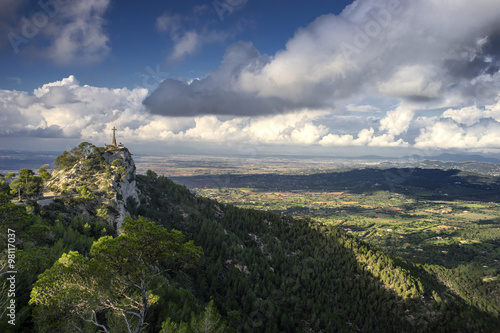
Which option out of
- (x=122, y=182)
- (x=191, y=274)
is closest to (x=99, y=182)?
(x=122, y=182)

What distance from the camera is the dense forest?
64.8ft

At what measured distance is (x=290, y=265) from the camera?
104m

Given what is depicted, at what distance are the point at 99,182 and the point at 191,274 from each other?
140ft

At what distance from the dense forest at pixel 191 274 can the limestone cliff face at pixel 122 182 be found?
2.22 m

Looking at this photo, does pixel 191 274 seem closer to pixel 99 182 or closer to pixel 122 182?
pixel 122 182

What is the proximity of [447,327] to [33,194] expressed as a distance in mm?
138948

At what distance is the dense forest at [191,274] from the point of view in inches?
778

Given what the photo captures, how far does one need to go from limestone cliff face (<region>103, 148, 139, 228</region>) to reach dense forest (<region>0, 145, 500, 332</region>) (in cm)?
222

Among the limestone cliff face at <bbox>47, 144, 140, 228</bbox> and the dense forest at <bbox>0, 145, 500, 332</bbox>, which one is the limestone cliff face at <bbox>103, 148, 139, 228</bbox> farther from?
the dense forest at <bbox>0, 145, 500, 332</bbox>

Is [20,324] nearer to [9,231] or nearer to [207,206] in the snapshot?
[9,231]

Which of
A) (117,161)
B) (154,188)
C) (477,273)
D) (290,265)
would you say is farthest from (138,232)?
(477,273)

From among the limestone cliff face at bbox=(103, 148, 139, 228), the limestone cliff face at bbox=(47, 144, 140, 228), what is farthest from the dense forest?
the limestone cliff face at bbox=(103, 148, 139, 228)

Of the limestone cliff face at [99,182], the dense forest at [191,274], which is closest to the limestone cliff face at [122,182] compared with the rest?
the limestone cliff face at [99,182]

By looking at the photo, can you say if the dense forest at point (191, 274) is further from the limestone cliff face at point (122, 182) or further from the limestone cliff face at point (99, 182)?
the limestone cliff face at point (122, 182)
